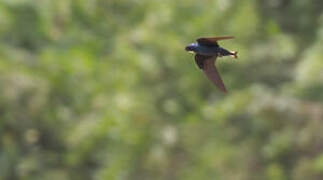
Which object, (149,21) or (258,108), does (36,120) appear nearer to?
(149,21)

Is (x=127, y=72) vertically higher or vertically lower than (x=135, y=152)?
higher

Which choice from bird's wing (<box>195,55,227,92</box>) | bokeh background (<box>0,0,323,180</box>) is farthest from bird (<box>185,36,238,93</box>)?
bokeh background (<box>0,0,323,180</box>)

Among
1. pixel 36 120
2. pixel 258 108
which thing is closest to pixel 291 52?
pixel 258 108

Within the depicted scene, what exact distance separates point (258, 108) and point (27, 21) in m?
2.18

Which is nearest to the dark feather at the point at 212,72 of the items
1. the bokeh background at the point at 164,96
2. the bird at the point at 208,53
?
the bird at the point at 208,53

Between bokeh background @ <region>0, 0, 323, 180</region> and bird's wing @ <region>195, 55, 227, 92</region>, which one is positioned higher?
bokeh background @ <region>0, 0, 323, 180</region>

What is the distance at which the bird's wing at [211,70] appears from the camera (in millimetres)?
2147

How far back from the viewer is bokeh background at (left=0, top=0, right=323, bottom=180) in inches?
292

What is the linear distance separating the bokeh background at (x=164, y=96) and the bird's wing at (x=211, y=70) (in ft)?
15.8

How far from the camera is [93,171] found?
777 centimetres

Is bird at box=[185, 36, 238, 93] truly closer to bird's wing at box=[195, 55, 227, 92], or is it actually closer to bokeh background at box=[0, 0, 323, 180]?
bird's wing at box=[195, 55, 227, 92]

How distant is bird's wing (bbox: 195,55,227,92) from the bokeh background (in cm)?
482

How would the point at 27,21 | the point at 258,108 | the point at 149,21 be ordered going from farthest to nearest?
the point at 27,21
the point at 149,21
the point at 258,108

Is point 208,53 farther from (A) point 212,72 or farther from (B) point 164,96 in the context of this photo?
(B) point 164,96
